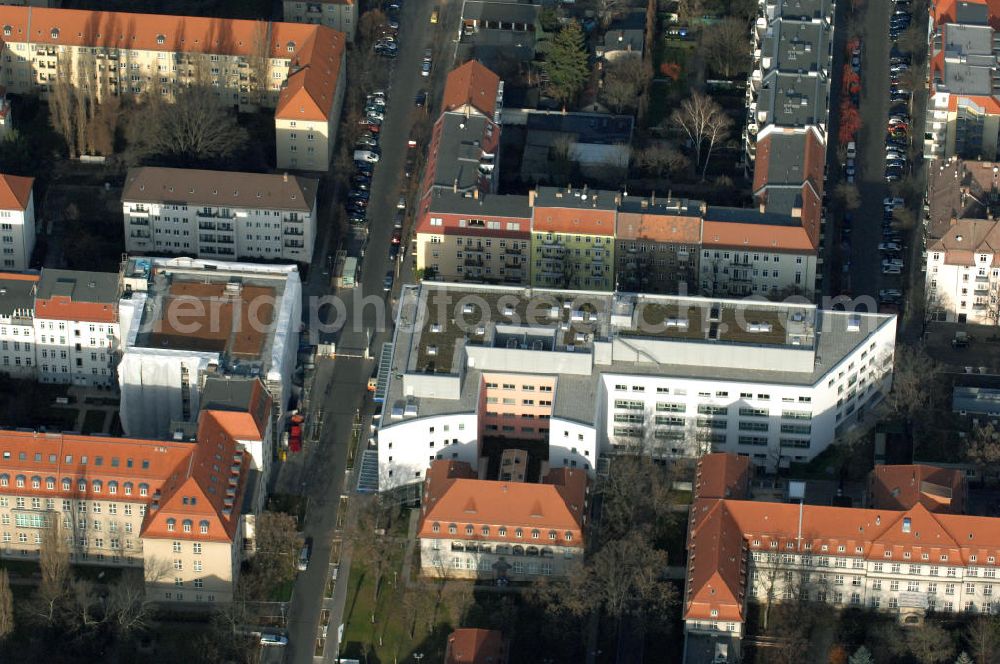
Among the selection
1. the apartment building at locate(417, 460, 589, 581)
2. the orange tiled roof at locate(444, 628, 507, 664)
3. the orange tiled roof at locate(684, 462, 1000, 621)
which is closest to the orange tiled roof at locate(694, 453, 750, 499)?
the orange tiled roof at locate(684, 462, 1000, 621)

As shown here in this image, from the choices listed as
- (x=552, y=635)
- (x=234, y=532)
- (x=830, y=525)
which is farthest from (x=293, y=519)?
(x=830, y=525)

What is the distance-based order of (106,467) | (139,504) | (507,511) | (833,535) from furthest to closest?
(139,504), (106,467), (507,511), (833,535)

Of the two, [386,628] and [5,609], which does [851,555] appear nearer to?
[386,628]

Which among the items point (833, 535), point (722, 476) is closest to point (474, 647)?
point (722, 476)

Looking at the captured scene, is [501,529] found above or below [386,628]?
above

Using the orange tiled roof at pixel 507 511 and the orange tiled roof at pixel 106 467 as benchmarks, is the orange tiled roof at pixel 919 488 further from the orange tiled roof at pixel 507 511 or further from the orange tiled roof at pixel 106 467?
the orange tiled roof at pixel 106 467

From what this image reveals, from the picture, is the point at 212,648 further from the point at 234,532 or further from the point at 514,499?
the point at 514,499
